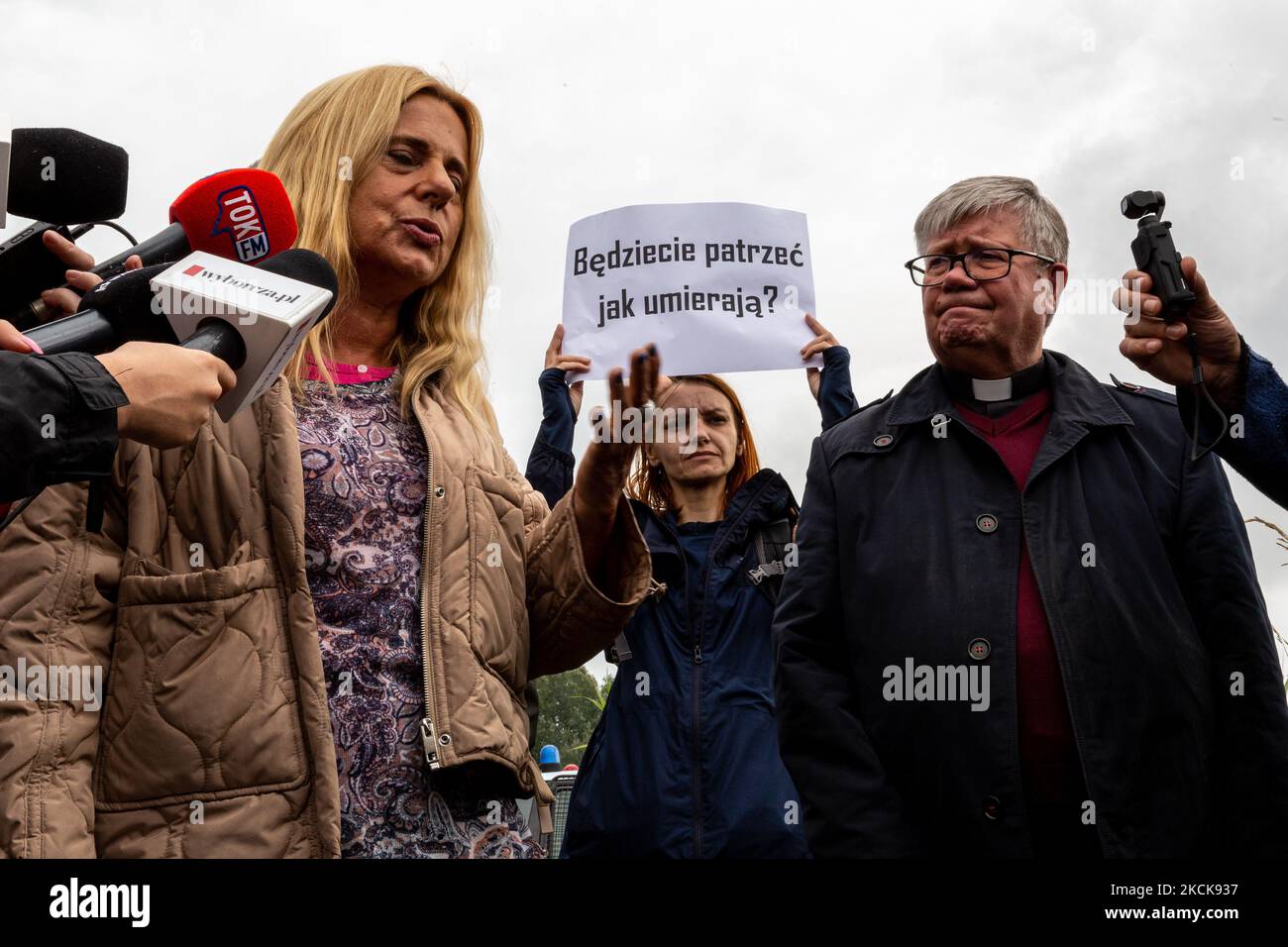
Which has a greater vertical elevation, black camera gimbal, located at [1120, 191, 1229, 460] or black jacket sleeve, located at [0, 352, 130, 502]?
black camera gimbal, located at [1120, 191, 1229, 460]

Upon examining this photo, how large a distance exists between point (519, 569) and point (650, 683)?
4.59 feet

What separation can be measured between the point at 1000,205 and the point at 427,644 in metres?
1.81

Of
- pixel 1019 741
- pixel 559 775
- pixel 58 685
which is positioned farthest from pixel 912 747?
pixel 559 775

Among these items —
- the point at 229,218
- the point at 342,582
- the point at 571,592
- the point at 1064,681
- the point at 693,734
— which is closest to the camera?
the point at 229,218

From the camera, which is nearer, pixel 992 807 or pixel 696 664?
pixel 992 807

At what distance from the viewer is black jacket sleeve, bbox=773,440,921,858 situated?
2443 millimetres

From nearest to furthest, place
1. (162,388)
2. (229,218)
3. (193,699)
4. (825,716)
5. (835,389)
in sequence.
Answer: (162,388)
(193,699)
(229,218)
(825,716)
(835,389)

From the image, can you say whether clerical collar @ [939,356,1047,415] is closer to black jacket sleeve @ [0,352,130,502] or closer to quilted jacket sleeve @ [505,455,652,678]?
quilted jacket sleeve @ [505,455,652,678]

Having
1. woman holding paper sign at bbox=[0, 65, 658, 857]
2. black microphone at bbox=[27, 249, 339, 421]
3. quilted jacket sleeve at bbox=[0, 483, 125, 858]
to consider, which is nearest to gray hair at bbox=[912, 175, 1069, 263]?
woman holding paper sign at bbox=[0, 65, 658, 857]

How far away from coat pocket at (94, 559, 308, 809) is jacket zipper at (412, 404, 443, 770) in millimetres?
233

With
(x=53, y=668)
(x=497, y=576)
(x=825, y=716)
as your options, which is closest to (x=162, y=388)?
(x=53, y=668)

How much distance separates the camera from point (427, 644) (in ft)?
7.67

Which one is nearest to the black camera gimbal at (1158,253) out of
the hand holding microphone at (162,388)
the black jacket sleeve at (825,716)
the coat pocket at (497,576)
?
the black jacket sleeve at (825,716)

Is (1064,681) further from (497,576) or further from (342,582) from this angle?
(342,582)
